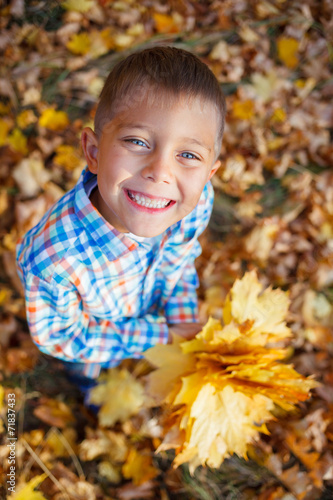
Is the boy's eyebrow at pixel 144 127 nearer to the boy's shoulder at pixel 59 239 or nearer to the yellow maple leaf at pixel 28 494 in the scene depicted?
the boy's shoulder at pixel 59 239

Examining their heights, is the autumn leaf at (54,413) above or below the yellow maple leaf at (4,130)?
below

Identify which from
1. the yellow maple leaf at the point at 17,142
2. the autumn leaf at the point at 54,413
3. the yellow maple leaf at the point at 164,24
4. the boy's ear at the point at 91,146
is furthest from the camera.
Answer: the yellow maple leaf at the point at 164,24

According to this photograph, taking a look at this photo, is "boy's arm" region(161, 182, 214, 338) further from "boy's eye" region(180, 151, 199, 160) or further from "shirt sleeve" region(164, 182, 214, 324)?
"boy's eye" region(180, 151, 199, 160)

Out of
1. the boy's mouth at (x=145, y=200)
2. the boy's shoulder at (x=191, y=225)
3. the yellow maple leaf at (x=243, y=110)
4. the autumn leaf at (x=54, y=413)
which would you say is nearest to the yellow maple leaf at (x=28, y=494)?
the autumn leaf at (x=54, y=413)

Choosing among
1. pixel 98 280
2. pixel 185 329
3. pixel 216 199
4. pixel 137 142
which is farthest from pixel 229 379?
pixel 216 199

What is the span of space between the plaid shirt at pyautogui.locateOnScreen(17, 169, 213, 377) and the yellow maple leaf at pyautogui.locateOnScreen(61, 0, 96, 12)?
1673mm

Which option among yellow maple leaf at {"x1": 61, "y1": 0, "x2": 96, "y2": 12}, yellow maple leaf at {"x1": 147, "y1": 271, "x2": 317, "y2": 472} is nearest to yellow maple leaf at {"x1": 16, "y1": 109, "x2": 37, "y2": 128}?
yellow maple leaf at {"x1": 61, "y1": 0, "x2": 96, "y2": 12}

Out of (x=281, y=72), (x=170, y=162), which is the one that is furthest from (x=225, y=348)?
(x=281, y=72)

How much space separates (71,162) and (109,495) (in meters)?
1.65

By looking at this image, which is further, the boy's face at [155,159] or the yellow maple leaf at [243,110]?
the yellow maple leaf at [243,110]

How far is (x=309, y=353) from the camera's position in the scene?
2002 mm

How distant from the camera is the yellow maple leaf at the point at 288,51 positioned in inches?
98.2

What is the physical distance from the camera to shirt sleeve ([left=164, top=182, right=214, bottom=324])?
4.77 feet

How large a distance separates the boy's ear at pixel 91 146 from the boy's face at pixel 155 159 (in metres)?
0.03
